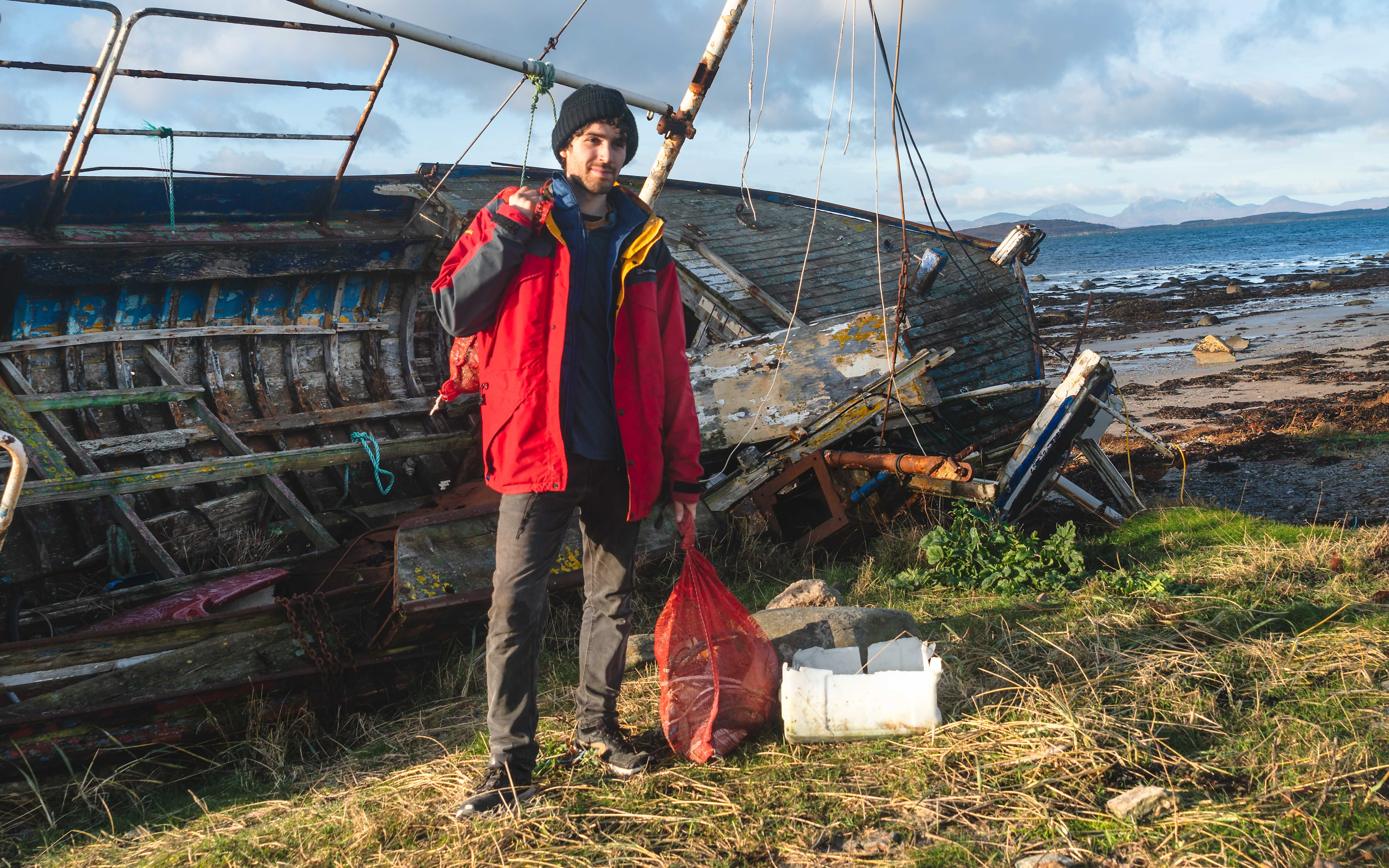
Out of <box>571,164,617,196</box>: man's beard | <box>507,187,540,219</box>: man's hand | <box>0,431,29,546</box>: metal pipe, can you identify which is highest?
<box>571,164,617,196</box>: man's beard

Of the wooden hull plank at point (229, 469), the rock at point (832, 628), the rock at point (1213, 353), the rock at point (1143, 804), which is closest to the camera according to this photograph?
the rock at point (1143, 804)

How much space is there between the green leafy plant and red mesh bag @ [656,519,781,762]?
6.42 ft

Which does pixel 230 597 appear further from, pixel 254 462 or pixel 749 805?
pixel 749 805

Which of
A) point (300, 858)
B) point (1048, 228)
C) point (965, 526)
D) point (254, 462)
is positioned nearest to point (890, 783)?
point (300, 858)

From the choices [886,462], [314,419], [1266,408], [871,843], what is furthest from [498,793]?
[1266,408]

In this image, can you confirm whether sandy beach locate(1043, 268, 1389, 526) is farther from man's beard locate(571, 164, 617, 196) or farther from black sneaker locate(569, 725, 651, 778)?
man's beard locate(571, 164, 617, 196)

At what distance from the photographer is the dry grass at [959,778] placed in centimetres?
237

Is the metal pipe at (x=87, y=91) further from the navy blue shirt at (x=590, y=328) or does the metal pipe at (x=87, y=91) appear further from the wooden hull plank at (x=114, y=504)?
the navy blue shirt at (x=590, y=328)

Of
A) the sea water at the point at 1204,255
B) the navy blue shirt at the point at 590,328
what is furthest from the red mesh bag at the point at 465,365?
the sea water at the point at 1204,255

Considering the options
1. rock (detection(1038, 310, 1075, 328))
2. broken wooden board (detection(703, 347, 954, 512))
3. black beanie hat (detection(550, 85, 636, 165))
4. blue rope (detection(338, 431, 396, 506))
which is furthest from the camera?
rock (detection(1038, 310, 1075, 328))

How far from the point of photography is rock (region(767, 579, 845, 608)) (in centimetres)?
401

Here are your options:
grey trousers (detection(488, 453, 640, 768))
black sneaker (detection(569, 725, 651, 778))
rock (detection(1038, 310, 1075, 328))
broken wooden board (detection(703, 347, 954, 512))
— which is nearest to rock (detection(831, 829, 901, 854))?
black sneaker (detection(569, 725, 651, 778))

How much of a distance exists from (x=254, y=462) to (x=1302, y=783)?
4.90 m

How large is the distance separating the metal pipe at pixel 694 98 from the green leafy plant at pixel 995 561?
2.89m
